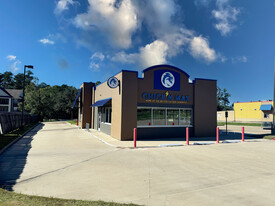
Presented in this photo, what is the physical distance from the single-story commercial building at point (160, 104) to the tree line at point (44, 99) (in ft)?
123

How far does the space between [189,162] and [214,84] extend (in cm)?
1228

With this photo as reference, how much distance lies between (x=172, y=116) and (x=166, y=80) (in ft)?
10.7

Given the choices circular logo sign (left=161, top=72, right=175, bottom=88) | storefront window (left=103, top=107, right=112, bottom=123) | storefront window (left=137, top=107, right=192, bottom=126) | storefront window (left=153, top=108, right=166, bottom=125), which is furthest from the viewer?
storefront window (left=103, top=107, right=112, bottom=123)

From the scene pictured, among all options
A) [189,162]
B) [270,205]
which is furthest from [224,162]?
[270,205]

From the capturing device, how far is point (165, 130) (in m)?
16.9

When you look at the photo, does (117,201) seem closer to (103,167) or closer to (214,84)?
(103,167)

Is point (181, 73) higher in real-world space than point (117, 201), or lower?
higher

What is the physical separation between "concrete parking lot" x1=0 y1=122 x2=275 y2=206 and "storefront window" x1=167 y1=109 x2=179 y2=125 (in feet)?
24.9

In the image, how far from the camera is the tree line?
1960 inches

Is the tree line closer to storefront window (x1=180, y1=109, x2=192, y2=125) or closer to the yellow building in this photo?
storefront window (x1=180, y1=109, x2=192, y2=125)

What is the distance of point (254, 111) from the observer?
51.0 metres

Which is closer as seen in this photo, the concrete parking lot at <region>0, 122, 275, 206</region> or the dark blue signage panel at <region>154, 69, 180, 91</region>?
the concrete parking lot at <region>0, 122, 275, 206</region>

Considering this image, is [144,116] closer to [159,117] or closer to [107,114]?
[159,117]

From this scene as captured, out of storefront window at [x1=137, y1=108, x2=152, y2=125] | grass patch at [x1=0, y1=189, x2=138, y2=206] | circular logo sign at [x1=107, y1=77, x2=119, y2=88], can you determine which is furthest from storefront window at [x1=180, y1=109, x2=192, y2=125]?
grass patch at [x1=0, y1=189, x2=138, y2=206]
